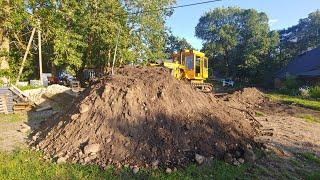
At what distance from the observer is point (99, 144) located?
9164 mm

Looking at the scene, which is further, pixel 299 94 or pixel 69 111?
pixel 299 94

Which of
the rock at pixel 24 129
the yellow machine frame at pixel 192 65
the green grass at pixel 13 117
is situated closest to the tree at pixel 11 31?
the green grass at pixel 13 117

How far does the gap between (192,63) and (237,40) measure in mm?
43049

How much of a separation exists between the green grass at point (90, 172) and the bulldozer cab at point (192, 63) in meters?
14.6

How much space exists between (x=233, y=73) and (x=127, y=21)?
28285 millimetres

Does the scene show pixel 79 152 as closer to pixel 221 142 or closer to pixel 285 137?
pixel 221 142

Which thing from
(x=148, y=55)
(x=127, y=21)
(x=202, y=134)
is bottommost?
(x=202, y=134)

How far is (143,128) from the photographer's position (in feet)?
31.4

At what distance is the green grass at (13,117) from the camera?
15.3m

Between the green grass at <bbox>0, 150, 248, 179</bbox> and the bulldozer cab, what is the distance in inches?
573

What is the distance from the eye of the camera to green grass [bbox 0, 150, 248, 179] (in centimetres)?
788

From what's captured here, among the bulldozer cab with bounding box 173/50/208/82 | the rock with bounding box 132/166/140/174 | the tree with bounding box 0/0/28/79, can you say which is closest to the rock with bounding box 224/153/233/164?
the rock with bounding box 132/166/140/174

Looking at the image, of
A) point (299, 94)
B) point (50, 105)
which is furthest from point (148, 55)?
point (50, 105)

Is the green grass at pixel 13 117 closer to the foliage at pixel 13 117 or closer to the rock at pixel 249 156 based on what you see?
the foliage at pixel 13 117
